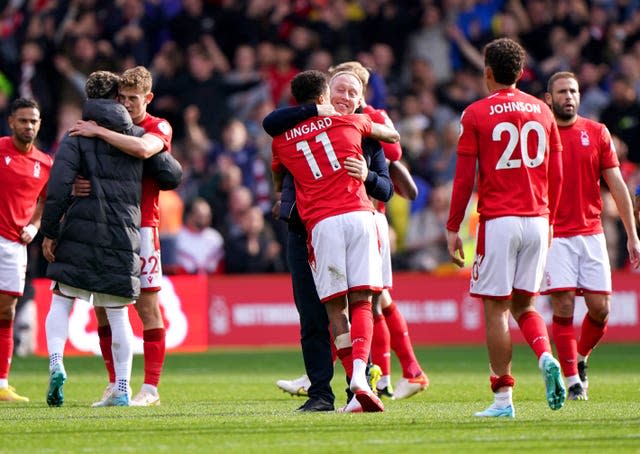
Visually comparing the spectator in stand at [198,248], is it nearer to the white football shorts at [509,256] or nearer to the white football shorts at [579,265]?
the white football shorts at [579,265]

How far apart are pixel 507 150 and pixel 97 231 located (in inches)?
121

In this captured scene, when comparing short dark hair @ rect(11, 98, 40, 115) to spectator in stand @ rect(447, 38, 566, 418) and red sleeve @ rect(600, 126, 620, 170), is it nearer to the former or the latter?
spectator in stand @ rect(447, 38, 566, 418)

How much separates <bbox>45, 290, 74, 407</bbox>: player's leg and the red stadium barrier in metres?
8.26

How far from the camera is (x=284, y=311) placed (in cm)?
1936

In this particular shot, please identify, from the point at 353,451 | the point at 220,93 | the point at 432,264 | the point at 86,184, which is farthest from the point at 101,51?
the point at 353,451

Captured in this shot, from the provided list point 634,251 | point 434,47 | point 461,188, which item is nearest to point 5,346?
point 461,188

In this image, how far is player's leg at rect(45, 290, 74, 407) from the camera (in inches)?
398

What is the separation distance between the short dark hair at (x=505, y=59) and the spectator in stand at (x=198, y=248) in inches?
434

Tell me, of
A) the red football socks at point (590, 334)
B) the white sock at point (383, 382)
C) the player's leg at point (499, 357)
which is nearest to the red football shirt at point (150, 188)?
the white sock at point (383, 382)

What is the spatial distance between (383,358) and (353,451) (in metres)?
4.32

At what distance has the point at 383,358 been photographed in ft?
38.1

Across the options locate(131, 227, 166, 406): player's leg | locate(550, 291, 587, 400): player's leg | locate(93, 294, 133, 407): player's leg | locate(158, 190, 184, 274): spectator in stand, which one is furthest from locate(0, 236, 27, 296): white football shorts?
locate(158, 190, 184, 274): spectator in stand

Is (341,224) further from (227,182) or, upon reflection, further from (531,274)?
(227,182)

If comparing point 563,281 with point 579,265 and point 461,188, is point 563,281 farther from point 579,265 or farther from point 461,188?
point 461,188
